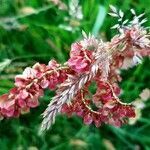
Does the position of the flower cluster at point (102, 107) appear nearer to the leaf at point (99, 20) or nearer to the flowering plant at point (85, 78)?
the flowering plant at point (85, 78)

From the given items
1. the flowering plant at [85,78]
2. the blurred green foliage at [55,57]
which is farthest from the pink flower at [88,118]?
the blurred green foliage at [55,57]

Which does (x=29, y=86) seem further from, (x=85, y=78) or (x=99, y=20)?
(x=99, y=20)

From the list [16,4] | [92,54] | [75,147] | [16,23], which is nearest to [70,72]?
[92,54]

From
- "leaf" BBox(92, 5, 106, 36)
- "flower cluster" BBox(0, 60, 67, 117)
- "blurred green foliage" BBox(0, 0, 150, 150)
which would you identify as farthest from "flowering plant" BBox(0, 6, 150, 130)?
"leaf" BBox(92, 5, 106, 36)

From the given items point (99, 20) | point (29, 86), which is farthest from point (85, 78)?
point (99, 20)

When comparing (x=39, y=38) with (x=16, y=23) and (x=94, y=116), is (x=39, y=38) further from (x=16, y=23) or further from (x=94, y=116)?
(x=94, y=116)
